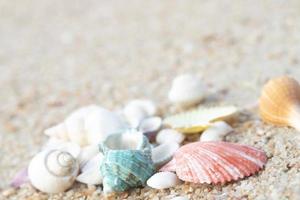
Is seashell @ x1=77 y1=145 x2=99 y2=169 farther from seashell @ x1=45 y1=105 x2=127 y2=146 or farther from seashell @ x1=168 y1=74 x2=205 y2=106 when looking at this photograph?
seashell @ x1=168 y1=74 x2=205 y2=106

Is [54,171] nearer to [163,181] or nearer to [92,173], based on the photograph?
[92,173]

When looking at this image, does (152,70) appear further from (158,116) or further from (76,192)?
(76,192)

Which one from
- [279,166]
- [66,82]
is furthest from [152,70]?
[279,166]

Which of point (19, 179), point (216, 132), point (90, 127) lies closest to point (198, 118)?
point (216, 132)

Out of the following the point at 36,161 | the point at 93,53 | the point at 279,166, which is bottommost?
the point at 279,166

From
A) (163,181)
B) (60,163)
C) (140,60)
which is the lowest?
(163,181)

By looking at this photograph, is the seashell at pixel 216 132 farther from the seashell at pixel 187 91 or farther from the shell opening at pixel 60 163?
the shell opening at pixel 60 163

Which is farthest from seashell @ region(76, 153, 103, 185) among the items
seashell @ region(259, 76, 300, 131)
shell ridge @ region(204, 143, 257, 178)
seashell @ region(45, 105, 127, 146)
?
seashell @ region(259, 76, 300, 131)
